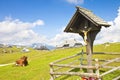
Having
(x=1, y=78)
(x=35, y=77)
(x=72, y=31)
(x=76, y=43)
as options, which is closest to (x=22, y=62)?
(x=1, y=78)

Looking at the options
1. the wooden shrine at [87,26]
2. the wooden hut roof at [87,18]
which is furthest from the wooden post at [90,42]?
the wooden hut roof at [87,18]

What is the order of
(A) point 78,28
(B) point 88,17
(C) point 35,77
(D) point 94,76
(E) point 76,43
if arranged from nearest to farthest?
(D) point 94,76, (B) point 88,17, (A) point 78,28, (C) point 35,77, (E) point 76,43

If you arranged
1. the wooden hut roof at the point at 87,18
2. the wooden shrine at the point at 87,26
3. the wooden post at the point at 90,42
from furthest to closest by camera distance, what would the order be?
the wooden post at the point at 90,42, the wooden shrine at the point at 87,26, the wooden hut roof at the point at 87,18

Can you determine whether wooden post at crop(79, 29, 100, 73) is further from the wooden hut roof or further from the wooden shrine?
the wooden hut roof

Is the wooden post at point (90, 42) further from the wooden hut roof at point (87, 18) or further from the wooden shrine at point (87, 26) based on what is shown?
the wooden hut roof at point (87, 18)

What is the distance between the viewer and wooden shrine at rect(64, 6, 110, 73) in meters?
16.9

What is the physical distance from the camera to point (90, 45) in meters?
17.4

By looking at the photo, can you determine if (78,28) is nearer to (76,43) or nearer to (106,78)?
(106,78)

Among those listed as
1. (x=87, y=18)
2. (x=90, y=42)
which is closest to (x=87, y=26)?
(x=87, y=18)

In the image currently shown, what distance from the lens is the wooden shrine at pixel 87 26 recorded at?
55.5ft

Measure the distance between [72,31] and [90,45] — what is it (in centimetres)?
195

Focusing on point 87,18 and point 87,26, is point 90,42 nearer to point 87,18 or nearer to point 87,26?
point 87,26

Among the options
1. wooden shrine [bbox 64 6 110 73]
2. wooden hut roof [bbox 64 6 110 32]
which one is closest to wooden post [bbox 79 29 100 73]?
wooden shrine [bbox 64 6 110 73]

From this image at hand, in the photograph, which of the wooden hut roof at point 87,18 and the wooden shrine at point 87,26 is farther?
the wooden shrine at point 87,26
